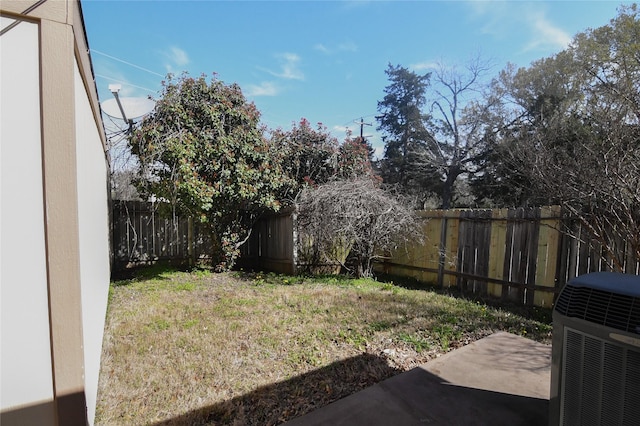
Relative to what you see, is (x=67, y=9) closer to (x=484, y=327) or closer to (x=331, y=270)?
(x=484, y=327)

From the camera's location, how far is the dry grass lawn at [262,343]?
7.50ft

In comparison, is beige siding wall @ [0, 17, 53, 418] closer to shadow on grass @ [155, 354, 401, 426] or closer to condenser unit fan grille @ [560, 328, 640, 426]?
shadow on grass @ [155, 354, 401, 426]

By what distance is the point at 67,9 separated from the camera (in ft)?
5.18

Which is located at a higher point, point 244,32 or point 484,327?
point 244,32

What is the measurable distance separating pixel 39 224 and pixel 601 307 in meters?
2.54

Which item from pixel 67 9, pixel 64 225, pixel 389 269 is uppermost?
pixel 67 9

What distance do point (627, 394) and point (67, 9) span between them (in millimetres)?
3014

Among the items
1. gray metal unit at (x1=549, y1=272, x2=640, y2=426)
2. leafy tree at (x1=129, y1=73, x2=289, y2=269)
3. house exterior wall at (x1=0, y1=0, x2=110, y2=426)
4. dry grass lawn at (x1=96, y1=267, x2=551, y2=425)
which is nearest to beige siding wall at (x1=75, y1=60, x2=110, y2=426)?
house exterior wall at (x1=0, y1=0, x2=110, y2=426)

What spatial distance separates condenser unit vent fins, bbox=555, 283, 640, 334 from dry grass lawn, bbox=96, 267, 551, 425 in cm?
166

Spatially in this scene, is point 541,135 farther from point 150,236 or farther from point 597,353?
point 150,236

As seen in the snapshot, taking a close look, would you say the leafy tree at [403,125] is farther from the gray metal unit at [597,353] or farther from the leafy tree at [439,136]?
the gray metal unit at [597,353]

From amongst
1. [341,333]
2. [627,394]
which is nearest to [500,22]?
[341,333]

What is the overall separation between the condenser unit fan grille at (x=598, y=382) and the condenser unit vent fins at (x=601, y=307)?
3.1 inches

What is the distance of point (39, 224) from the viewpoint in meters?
1.49
